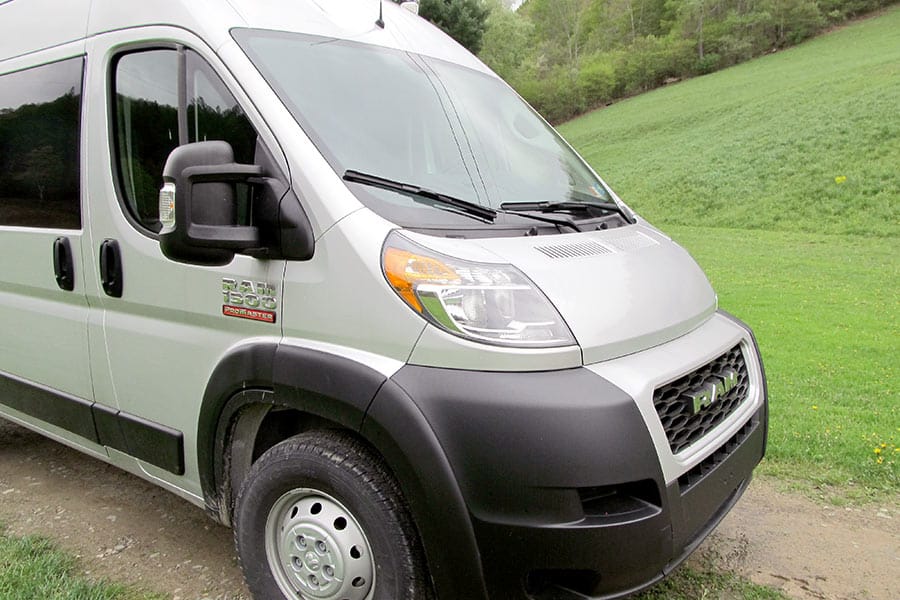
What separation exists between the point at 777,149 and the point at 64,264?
24.7 m

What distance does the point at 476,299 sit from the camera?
2.04m

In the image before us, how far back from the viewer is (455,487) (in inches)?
76.2

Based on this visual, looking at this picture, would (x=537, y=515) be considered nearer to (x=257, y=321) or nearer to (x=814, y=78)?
(x=257, y=321)

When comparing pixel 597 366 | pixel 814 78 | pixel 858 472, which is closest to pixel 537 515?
pixel 597 366

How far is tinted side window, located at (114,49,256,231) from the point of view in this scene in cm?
245

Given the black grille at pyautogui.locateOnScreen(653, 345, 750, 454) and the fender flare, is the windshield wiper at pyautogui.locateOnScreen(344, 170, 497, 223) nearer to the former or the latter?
the fender flare

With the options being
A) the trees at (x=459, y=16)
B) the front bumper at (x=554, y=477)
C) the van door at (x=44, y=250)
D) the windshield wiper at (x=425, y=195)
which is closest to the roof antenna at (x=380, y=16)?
the windshield wiper at (x=425, y=195)

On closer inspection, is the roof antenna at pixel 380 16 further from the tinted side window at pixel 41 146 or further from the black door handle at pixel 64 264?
the black door handle at pixel 64 264

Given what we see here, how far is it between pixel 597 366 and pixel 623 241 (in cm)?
78

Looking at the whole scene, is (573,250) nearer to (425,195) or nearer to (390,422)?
(425,195)

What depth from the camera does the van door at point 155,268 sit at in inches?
96.6

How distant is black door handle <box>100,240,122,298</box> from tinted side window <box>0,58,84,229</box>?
0.28 m

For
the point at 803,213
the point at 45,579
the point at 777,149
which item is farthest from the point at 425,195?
the point at 777,149

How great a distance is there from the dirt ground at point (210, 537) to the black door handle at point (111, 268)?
1.20 meters
